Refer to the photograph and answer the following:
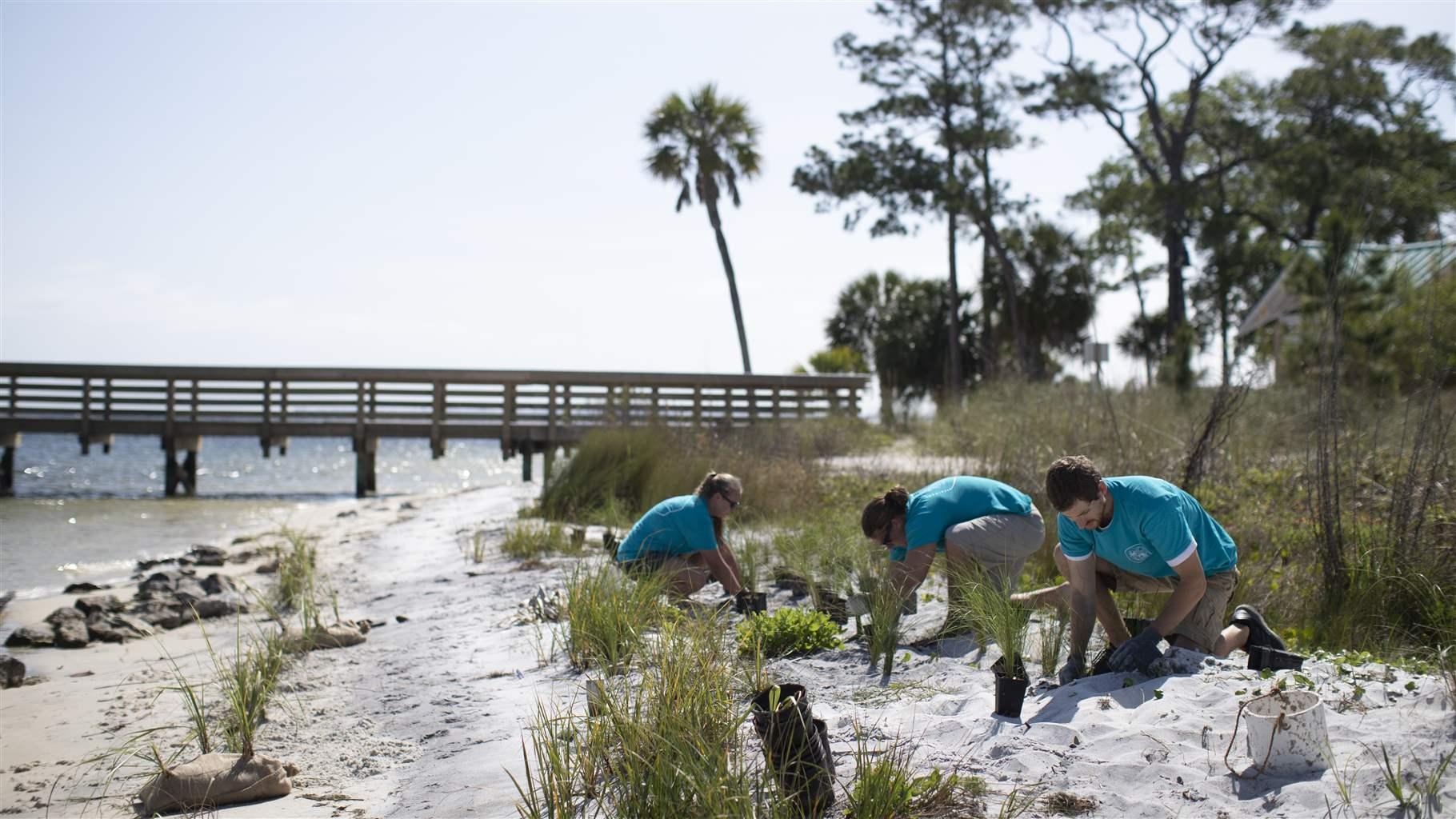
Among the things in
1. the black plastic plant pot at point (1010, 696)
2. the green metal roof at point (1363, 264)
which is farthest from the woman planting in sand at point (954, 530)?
the green metal roof at point (1363, 264)

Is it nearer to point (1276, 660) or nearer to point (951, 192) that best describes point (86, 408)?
point (951, 192)

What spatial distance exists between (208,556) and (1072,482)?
9223mm

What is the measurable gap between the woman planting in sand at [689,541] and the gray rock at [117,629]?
319 centimetres

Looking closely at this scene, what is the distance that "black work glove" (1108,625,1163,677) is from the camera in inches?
164

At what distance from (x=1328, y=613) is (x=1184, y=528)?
1.49m

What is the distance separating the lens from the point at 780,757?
10.4 ft

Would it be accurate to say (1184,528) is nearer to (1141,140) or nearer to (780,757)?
(780,757)

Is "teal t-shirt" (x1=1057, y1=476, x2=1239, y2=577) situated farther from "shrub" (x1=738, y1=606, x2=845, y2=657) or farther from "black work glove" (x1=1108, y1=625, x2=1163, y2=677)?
"shrub" (x1=738, y1=606, x2=845, y2=657)

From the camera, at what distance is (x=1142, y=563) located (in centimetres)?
453

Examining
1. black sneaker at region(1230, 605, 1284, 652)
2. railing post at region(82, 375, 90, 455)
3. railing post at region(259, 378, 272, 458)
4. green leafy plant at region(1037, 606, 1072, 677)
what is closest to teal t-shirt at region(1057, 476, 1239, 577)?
black sneaker at region(1230, 605, 1284, 652)

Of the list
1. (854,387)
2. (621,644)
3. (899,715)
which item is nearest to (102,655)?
(621,644)

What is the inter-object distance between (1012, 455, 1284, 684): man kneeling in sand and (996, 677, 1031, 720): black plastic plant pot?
0.46 meters

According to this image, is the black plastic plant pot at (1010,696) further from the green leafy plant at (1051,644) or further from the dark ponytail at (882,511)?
the dark ponytail at (882,511)

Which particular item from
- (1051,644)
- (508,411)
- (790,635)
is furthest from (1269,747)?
(508,411)
